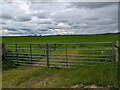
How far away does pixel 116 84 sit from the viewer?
8922 millimetres

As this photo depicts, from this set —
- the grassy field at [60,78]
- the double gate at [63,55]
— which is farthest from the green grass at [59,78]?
the double gate at [63,55]

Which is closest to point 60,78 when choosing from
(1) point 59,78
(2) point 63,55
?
(1) point 59,78

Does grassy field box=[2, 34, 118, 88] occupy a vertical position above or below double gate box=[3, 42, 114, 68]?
below

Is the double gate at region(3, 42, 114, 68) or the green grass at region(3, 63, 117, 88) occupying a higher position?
the double gate at region(3, 42, 114, 68)

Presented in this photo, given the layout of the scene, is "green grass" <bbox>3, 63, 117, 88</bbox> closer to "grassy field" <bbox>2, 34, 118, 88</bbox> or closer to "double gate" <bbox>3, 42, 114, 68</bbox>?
"grassy field" <bbox>2, 34, 118, 88</bbox>

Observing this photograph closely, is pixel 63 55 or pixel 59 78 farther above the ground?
pixel 63 55

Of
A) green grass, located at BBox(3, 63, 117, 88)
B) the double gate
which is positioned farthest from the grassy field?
the double gate

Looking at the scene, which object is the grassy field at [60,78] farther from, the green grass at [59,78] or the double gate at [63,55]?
the double gate at [63,55]

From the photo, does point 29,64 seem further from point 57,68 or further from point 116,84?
point 116,84

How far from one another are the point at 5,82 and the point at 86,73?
359 centimetres

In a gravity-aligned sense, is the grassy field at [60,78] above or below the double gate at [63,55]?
below

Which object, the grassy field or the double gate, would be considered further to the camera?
the double gate

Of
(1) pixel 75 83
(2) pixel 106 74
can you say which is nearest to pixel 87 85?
(1) pixel 75 83

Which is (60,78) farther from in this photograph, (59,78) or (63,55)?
(63,55)
